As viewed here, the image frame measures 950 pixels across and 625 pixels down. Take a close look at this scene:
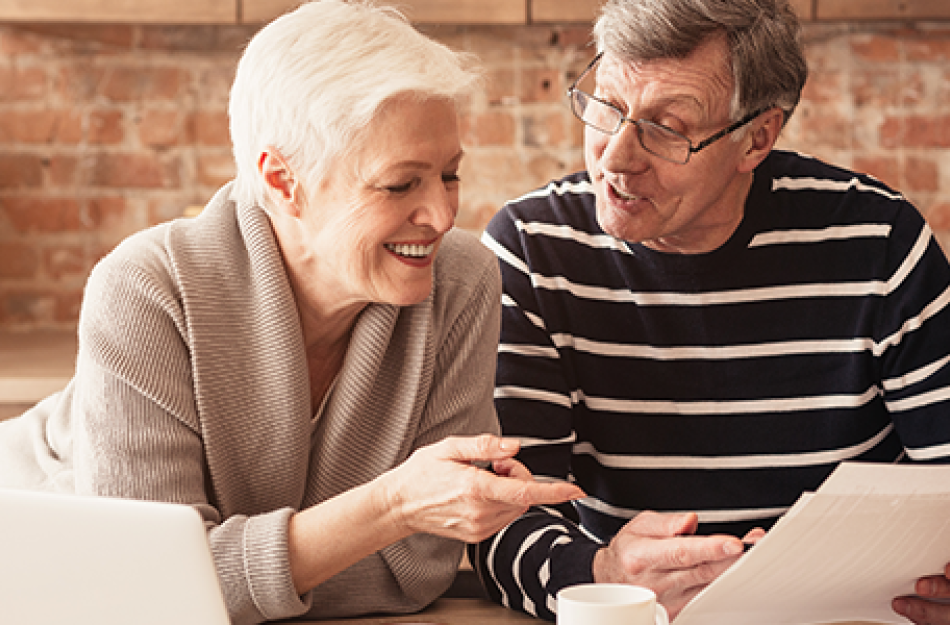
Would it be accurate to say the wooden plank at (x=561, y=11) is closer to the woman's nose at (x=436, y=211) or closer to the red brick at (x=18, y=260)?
the woman's nose at (x=436, y=211)

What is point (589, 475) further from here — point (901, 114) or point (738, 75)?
point (901, 114)

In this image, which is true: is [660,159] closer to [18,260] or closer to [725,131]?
[725,131]

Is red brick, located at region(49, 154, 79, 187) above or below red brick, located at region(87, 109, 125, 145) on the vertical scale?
below

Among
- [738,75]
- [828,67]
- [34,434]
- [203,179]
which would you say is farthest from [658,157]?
[203,179]

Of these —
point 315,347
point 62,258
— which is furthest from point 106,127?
point 315,347

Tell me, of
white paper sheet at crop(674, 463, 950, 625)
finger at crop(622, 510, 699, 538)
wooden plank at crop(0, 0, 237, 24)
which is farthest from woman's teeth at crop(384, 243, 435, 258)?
wooden plank at crop(0, 0, 237, 24)

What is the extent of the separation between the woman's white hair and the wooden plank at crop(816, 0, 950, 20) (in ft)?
4.69

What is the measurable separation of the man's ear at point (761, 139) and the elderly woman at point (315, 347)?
0.43m

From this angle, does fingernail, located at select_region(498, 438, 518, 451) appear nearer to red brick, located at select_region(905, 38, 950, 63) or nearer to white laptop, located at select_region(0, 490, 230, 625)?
white laptop, located at select_region(0, 490, 230, 625)

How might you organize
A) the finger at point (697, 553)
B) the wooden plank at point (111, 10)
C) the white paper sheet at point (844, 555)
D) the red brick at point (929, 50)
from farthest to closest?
the red brick at point (929, 50) < the wooden plank at point (111, 10) < the finger at point (697, 553) < the white paper sheet at point (844, 555)

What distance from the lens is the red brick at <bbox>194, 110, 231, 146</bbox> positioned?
8.52 feet

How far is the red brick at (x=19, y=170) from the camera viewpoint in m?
2.57

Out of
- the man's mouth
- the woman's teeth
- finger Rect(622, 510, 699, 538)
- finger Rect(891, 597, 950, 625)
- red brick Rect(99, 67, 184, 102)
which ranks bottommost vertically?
finger Rect(891, 597, 950, 625)

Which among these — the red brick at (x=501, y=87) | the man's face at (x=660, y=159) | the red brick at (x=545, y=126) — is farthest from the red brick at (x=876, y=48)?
the man's face at (x=660, y=159)
